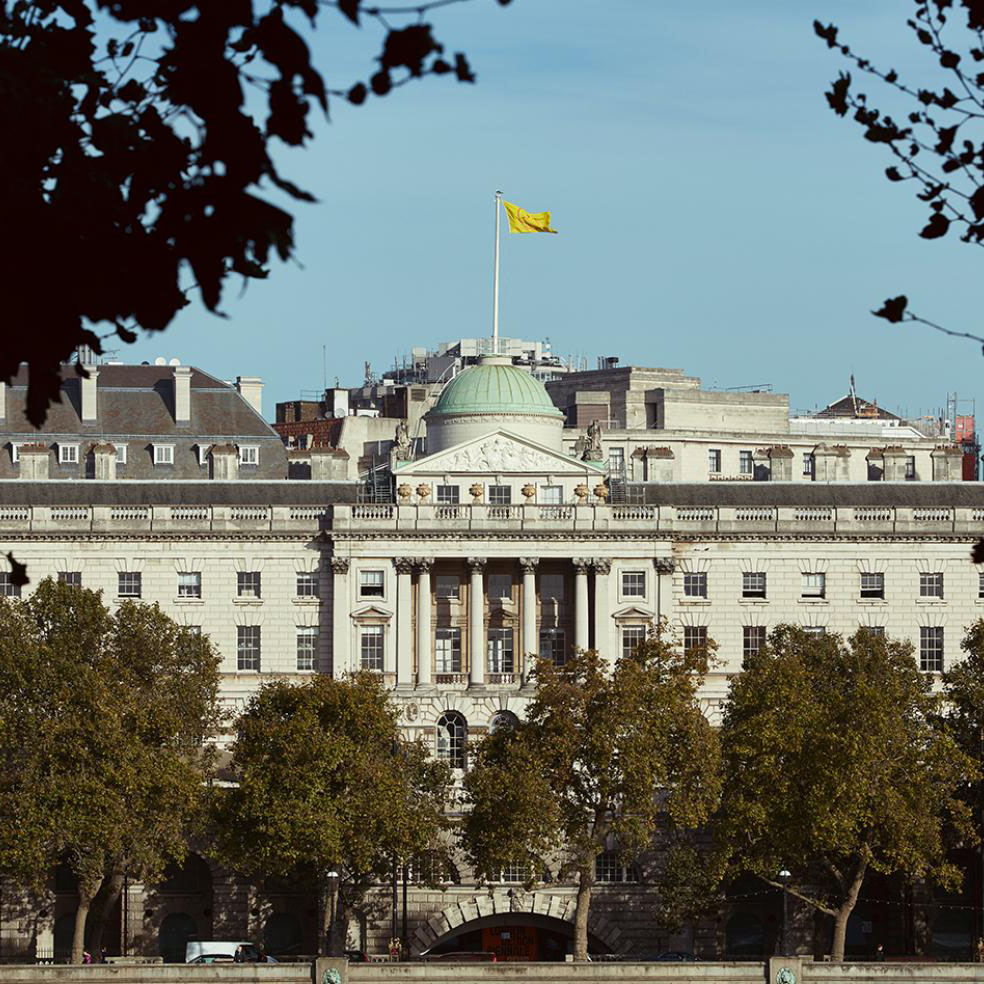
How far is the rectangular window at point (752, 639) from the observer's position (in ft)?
488

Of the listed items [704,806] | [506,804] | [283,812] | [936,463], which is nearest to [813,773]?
[704,806]

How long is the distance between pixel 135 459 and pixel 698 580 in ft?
133

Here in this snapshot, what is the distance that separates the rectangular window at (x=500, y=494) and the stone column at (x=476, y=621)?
11.1ft

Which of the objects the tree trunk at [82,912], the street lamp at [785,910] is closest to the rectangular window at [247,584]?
the tree trunk at [82,912]

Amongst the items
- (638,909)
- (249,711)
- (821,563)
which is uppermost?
(821,563)

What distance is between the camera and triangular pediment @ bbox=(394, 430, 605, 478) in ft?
495

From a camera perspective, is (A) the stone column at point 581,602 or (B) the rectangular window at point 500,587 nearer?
(A) the stone column at point 581,602

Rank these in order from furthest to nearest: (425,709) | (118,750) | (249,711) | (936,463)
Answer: (936,463) → (425,709) → (249,711) → (118,750)

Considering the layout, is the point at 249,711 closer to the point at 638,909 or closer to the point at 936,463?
the point at 638,909

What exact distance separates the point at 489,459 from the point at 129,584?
738 inches

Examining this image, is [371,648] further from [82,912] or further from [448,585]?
[82,912]

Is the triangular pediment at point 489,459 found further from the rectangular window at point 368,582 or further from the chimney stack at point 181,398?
the chimney stack at point 181,398

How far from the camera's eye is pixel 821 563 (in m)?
150

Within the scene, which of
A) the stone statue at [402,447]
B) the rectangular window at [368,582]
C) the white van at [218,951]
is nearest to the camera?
the white van at [218,951]
